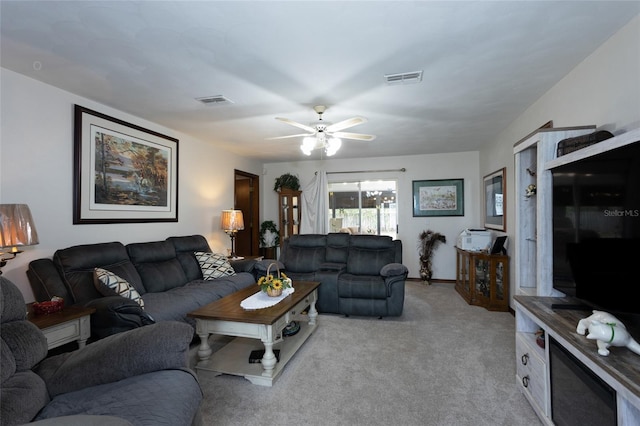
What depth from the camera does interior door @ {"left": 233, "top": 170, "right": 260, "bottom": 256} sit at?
19.8ft

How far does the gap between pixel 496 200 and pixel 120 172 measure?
16.3ft

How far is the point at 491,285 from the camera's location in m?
3.92

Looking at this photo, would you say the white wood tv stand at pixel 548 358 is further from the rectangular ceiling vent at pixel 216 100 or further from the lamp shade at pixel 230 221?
the lamp shade at pixel 230 221

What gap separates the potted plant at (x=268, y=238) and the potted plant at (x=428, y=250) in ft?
9.58

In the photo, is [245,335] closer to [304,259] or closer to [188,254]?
[188,254]

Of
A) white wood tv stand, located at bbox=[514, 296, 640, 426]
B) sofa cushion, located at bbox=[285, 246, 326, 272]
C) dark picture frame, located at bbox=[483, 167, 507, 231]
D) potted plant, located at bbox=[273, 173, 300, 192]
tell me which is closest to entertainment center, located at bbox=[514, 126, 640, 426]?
white wood tv stand, located at bbox=[514, 296, 640, 426]

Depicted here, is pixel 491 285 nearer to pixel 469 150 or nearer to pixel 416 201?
Answer: pixel 416 201

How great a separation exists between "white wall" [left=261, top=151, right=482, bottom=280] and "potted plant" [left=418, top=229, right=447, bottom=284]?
5.0 inches

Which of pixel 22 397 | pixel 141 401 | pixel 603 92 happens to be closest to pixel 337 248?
pixel 603 92

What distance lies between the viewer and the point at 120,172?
126 inches

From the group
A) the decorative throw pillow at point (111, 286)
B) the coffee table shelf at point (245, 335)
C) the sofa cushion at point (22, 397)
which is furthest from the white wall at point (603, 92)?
the decorative throw pillow at point (111, 286)

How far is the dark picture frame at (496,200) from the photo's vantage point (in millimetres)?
4004

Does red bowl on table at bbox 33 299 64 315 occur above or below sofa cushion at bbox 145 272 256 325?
above

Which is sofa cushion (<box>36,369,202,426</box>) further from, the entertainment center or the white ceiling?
the white ceiling
